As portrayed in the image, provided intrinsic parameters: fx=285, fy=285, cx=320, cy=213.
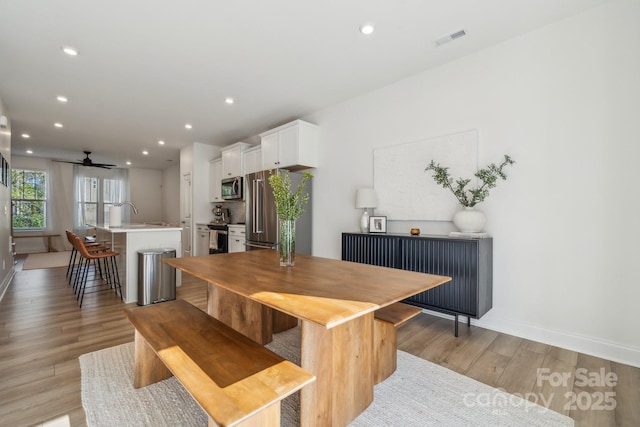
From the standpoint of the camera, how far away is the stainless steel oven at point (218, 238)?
5246 mm

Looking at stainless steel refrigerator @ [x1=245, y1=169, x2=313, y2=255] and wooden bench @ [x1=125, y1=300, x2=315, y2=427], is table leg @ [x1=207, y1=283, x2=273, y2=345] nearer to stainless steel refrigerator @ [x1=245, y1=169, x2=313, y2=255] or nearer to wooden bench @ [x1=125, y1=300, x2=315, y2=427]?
wooden bench @ [x1=125, y1=300, x2=315, y2=427]

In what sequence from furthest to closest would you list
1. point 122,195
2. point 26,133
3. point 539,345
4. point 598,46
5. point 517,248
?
point 122,195
point 26,133
point 517,248
point 539,345
point 598,46

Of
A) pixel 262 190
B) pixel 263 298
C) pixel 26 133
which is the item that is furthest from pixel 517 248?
pixel 26 133

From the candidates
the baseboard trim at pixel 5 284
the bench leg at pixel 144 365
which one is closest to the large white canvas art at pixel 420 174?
the bench leg at pixel 144 365

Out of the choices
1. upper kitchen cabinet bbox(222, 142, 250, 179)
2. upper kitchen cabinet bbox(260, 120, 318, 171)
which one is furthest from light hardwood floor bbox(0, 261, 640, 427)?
Result: upper kitchen cabinet bbox(222, 142, 250, 179)

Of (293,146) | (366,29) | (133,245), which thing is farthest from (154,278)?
(366,29)

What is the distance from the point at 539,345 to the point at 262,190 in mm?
3676

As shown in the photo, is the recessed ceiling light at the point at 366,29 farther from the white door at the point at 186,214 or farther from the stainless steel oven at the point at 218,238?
the white door at the point at 186,214

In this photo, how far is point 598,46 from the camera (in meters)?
2.17

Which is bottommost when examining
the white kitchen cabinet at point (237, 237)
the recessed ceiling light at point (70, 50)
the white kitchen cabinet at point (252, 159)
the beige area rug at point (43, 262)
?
the beige area rug at point (43, 262)

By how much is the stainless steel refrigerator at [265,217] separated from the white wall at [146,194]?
6.57m

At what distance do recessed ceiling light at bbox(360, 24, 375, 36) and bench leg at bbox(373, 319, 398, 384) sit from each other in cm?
227

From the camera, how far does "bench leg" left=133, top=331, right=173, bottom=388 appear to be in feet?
5.70

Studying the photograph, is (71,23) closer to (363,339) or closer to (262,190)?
(262,190)
